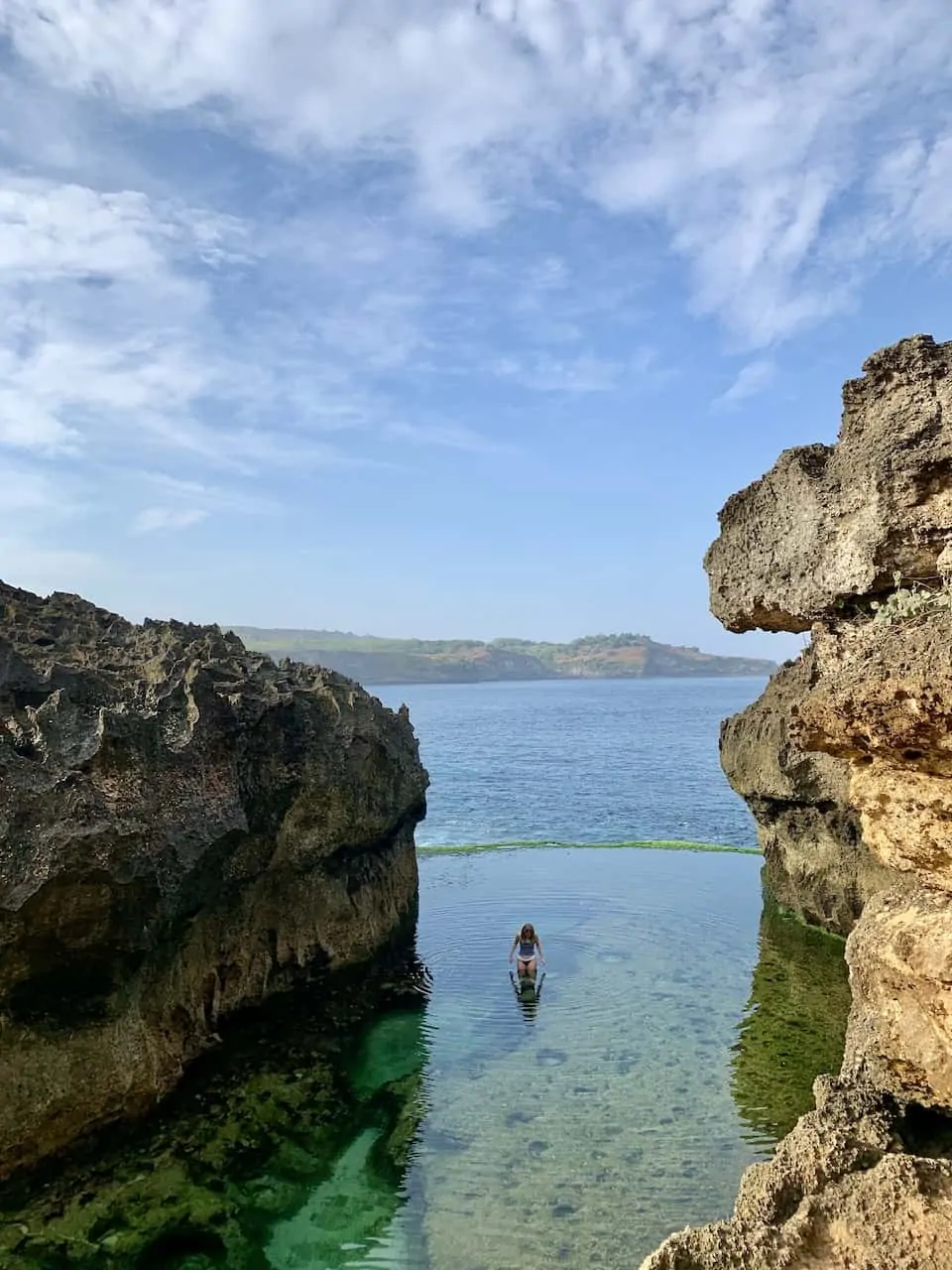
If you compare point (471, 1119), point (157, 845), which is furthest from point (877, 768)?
point (157, 845)

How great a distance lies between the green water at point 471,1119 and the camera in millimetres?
10086

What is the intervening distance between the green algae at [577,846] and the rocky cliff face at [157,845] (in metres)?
11.3

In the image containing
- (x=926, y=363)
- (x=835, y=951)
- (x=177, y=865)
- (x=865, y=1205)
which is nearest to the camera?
(x=865, y=1205)

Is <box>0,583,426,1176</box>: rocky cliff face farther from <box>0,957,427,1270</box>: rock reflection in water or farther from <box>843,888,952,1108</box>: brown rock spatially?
<box>843,888,952,1108</box>: brown rock

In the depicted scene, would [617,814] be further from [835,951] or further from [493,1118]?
[493,1118]

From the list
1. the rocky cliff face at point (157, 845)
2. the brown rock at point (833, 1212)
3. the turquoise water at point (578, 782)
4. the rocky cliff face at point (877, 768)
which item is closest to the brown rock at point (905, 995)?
the rocky cliff face at point (877, 768)

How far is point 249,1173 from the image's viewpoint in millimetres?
11312

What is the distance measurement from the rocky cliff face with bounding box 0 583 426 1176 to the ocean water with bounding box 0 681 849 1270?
886 millimetres

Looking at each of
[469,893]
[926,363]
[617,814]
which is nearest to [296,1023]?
[469,893]

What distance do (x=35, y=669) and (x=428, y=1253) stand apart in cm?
974

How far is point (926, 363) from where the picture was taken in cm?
952

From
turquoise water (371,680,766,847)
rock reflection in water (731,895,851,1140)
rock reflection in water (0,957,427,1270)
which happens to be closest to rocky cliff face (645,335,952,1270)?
rock reflection in water (731,895,851,1140)

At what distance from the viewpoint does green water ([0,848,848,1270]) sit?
10.1 metres

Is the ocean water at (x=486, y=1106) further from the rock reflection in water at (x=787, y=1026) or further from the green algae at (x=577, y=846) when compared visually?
the green algae at (x=577, y=846)
